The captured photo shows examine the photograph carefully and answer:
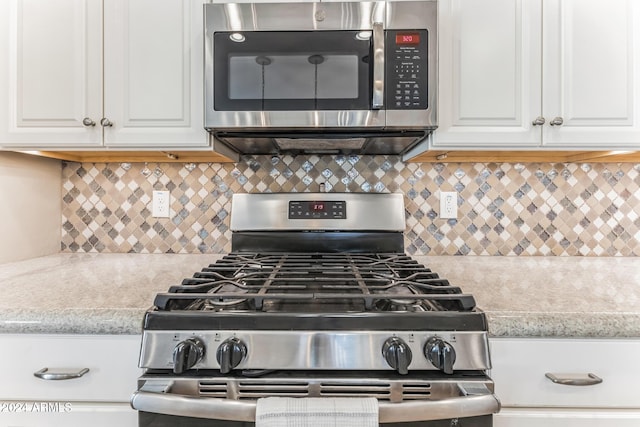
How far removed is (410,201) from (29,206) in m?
1.54

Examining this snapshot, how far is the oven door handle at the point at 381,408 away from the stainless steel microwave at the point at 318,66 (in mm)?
802

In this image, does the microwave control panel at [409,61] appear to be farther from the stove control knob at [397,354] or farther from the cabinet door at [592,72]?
the stove control knob at [397,354]

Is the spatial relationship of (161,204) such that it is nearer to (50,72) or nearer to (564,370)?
(50,72)

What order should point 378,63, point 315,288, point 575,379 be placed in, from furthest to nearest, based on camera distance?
point 378,63, point 315,288, point 575,379

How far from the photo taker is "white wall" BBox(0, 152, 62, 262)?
1.33m

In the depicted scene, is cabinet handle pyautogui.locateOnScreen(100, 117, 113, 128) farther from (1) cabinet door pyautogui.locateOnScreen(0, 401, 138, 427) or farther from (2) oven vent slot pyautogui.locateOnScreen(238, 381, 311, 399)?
(2) oven vent slot pyautogui.locateOnScreen(238, 381, 311, 399)

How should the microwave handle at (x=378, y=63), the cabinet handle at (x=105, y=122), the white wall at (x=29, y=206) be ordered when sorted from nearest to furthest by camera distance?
the microwave handle at (x=378, y=63) → the cabinet handle at (x=105, y=122) → the white wall at (x=29, y=206)

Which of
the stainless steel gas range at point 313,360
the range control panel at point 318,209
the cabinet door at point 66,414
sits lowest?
the cabinet door at point 66,414

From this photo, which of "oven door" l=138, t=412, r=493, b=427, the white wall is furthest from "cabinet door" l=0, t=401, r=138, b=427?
the white wall

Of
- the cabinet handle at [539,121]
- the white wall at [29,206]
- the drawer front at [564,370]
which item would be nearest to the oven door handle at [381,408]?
the drawer front at [564,370]

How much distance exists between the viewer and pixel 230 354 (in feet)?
2.33

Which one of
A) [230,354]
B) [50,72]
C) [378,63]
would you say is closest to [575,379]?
[230,354]

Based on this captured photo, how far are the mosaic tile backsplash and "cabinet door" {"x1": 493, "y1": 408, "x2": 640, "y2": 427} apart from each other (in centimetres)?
78

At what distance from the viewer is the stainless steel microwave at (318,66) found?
3.78 ft
